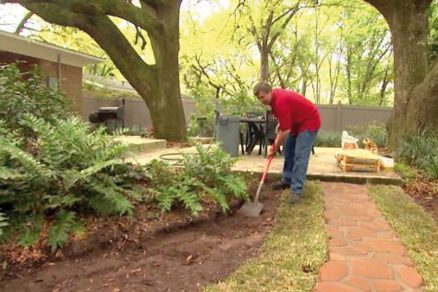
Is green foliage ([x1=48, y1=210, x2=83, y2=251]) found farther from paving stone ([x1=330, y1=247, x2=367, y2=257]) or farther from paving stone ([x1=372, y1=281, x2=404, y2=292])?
paving stone ([x1=372, y1=281, x2=404, y2=292])

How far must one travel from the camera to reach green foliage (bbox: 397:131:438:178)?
20.9 ft

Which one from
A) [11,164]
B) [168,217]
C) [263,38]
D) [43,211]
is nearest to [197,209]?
[168,217]

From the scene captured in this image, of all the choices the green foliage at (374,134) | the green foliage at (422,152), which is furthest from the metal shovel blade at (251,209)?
the green foliage at (374,134)

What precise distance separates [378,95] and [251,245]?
2537 cm

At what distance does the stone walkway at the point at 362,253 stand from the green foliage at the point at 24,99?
371 cm

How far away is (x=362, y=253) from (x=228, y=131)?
4.19 metres

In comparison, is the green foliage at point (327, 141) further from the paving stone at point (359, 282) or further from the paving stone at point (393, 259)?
the paving stone at point (359, 282)

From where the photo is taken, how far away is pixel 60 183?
12.6 feet

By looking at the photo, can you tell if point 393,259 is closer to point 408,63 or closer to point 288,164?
point 288,164

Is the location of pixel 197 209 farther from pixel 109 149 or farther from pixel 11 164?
pixel 11 164

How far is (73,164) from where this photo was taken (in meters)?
4.06

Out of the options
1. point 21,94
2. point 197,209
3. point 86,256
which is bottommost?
point 86,256

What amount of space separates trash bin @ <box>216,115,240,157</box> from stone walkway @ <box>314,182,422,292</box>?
2671 millimetres

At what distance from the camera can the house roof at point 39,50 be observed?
35.2ft
